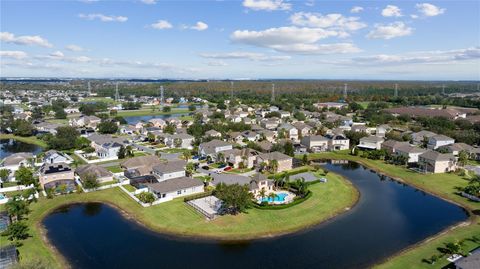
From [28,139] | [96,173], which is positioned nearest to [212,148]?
[96,173]

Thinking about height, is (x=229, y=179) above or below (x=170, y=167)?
below

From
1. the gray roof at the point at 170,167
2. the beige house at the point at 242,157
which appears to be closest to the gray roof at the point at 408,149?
the beige house at the point at 242,157

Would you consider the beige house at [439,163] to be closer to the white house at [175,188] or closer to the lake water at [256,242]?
the lake water at [256,242]

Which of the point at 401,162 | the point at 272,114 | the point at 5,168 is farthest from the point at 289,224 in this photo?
the point at 272,114

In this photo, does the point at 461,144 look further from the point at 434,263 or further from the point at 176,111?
the point at 176,111

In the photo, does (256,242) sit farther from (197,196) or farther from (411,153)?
(411,153)
